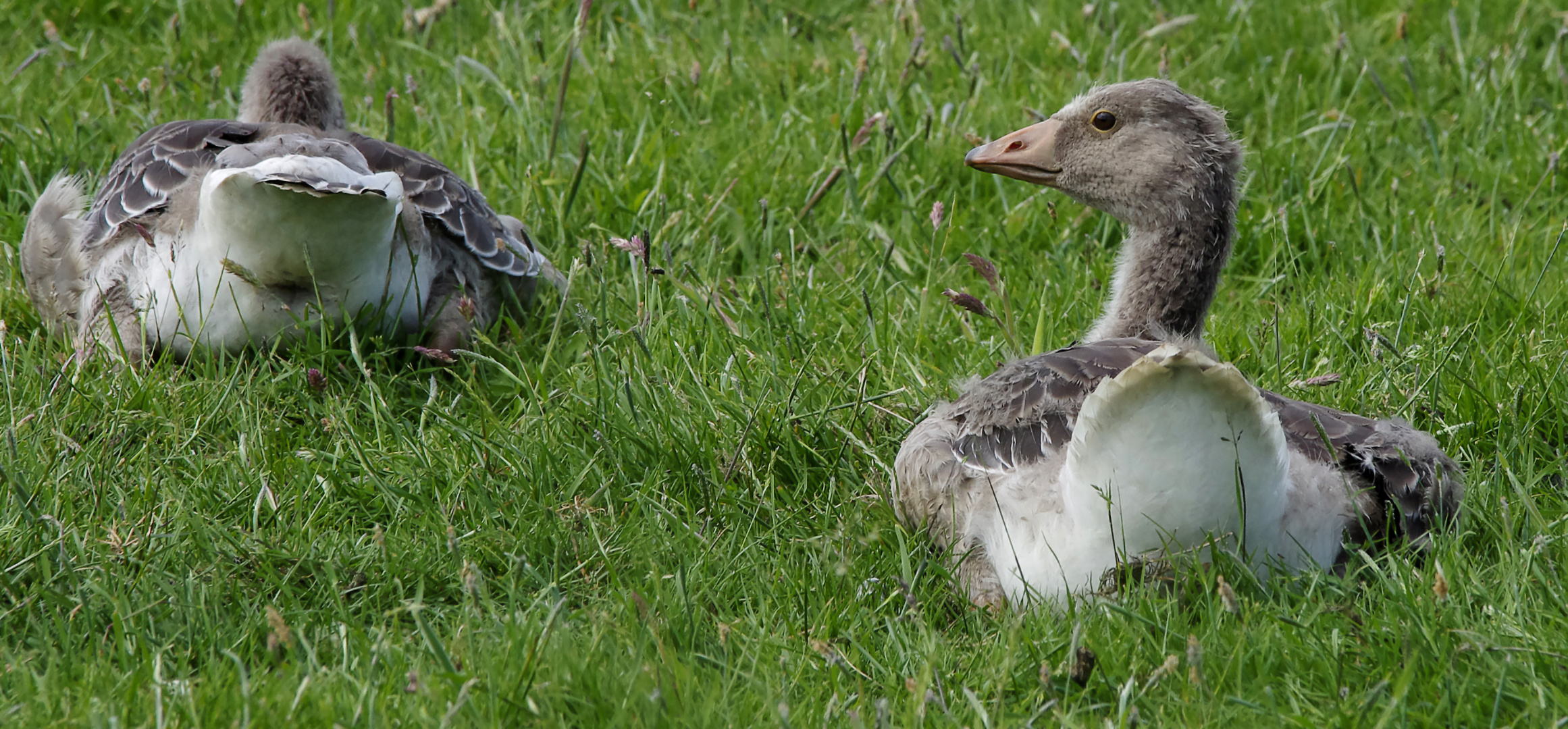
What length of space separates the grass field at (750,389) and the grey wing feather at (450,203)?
0.28 meters

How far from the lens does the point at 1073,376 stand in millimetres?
3424

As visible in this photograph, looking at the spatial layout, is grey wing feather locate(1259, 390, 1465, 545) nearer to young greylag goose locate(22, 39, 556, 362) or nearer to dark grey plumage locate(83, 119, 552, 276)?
young greylag goose locate(22, 39, 556, 362)

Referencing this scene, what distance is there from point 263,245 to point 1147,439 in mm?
2923

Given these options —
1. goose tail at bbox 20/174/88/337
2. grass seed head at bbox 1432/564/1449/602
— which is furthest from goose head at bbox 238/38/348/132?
grass seed head at bbox 1432/564/1449/602

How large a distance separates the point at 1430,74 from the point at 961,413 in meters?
4.68

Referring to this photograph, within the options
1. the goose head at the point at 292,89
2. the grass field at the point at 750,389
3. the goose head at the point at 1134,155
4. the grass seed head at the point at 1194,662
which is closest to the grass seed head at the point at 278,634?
the grass field at the point at 750,389

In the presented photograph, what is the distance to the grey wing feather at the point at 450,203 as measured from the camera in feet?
16.6

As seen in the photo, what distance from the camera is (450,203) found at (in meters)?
5.11

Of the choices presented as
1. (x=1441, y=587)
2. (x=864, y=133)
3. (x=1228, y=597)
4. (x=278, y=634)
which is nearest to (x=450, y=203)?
(x=864, y=133)

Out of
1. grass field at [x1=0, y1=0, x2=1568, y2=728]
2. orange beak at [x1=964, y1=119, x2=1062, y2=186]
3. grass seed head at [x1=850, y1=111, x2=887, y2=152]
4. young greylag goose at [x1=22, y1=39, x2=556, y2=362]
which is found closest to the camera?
grass field at [x1=0, y1=0, x2=1568, y2=728]

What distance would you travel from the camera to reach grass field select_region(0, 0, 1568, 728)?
2971mm

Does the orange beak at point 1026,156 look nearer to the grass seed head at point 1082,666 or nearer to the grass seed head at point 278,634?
the grass seed head at point 1082,666

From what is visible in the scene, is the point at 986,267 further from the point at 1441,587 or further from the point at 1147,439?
the point at 1441,587

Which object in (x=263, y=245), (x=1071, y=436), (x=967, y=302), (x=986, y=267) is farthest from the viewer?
(x=263, y=245)
